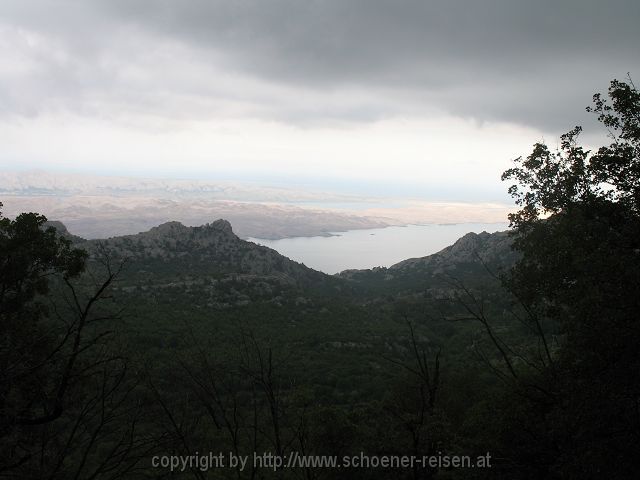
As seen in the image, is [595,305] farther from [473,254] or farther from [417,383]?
[473,254]

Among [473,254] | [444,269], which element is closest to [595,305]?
[473,254]

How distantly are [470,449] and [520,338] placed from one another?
35.3 m

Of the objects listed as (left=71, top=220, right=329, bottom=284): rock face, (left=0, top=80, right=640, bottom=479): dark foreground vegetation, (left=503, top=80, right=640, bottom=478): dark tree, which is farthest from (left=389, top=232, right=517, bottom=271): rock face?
(left=503, top=80, right=640, bottom=478): dark tree

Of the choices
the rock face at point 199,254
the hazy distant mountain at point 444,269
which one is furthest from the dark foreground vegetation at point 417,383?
the hazy distant mountain at point 444,269

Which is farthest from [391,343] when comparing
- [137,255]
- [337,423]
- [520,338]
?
[137,255]

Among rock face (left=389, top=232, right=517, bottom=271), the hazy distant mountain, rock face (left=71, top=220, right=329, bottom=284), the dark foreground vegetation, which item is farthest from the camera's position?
rock face (left=389, top=232, right=517, bottom=271)

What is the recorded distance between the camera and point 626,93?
1223 cm

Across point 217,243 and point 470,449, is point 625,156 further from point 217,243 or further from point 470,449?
point 217,243

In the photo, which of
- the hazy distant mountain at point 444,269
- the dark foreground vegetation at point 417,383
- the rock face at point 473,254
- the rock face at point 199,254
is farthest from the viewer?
the rock face at point 473,254

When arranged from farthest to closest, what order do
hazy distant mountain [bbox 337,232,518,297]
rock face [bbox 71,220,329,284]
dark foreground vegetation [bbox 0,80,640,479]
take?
hazy distant mountain [bbox 337,232,518,297] → rock face [bbox 71,220,329,284] → dark foreground vegetation [bbox 0,80,640,479]

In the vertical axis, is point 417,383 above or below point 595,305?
below

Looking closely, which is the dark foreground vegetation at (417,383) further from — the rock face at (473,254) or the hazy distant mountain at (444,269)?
the rock face at (473,254)

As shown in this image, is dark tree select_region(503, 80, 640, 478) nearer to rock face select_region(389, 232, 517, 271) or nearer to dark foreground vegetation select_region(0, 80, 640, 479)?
dark foreground vegetation select_region(0, 80, 640, 479)

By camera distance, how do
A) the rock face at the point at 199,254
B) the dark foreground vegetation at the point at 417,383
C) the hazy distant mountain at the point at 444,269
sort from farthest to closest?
the hazy distant mountain at the point at 444,269 → the rock face at the point at 199,254 → the dark foreground vegetation at the point at 417,383
